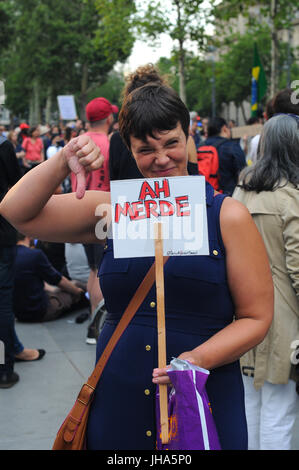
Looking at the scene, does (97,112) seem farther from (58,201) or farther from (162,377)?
(162,377)

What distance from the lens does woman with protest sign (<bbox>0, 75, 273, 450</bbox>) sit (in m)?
1.98

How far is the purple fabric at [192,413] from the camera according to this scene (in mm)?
1750

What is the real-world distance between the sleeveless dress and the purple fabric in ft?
0.79

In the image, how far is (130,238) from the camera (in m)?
1.92

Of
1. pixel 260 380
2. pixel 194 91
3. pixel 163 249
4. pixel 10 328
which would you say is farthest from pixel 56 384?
pixel 194 91

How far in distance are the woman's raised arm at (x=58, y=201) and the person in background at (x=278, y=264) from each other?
1.26m

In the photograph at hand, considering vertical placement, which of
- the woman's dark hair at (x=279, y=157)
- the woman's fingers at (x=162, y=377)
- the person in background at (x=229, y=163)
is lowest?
the person in background at (x=229, y=163)

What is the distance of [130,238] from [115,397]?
Result: 20.7 inches

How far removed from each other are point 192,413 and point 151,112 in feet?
2.98

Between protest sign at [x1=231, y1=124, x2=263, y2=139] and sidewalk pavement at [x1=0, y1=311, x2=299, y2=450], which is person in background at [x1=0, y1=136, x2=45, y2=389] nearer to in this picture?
sidewalk pavement at [x1=0, y1=311, x2=299, y2=450]

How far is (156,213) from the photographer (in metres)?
1.90

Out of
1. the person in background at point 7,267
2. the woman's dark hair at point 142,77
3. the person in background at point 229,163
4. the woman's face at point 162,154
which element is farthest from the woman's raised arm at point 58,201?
the person in background at point 229,163

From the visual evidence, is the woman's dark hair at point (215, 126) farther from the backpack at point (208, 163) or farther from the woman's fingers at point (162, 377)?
the woman's fingers at point (162, 377)
